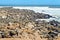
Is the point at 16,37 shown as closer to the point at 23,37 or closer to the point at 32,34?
the point at 23,37

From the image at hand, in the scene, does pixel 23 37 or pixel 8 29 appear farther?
pixel 8 29

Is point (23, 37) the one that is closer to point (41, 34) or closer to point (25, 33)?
point (25, 33)

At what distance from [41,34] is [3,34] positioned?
2.84 m

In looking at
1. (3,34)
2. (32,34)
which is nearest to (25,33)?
(32,34)

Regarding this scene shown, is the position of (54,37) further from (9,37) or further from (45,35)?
(9,37)

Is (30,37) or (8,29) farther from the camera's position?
(8,29)

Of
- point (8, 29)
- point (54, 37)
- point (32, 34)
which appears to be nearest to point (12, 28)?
point (8, 29)

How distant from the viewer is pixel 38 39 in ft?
51.3

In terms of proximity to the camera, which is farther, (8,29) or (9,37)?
(8,29)

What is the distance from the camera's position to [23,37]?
15.5 meters

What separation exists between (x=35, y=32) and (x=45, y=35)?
0.89m

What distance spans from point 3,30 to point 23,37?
5.18 feet

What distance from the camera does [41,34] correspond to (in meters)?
17.0

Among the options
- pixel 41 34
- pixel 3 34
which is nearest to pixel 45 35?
pixel 41 34
